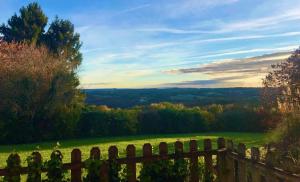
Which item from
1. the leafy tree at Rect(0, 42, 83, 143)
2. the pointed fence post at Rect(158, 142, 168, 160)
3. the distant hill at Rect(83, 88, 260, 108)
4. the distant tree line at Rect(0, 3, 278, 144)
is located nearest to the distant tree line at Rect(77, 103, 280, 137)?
the distant tree line at Rect(0, 3, 278, 144)

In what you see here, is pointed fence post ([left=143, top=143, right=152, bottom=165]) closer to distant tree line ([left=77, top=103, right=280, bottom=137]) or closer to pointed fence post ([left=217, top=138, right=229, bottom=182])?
pointed fence post ([left=217, top=138, right=229, bottom=182])

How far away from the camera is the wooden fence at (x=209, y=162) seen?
545 centimetres

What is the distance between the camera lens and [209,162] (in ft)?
21.8

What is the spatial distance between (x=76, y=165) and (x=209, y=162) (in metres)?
2.04

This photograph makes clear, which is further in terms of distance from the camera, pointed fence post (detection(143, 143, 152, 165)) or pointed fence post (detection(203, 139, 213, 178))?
pointed fence post (detection(203, 139, 213, 178))

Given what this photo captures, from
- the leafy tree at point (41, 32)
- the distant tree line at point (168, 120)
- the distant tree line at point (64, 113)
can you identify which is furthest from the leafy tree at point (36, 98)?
the leafy tree at point (41, 32)

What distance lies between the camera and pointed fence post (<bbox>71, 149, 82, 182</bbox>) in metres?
5.80

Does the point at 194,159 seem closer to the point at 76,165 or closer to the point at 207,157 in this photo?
the point at 207,157

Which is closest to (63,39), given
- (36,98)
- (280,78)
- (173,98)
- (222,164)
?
(36,98)

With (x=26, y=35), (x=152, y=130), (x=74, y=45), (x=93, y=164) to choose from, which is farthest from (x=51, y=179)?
(x=74, y=45)

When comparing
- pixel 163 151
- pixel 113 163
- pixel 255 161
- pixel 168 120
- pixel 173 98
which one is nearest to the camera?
pixel 255 161

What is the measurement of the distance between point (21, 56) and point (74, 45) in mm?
13949

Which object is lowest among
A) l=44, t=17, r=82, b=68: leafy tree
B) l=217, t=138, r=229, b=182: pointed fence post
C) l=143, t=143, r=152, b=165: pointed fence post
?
l=217, t=138, r=229, b=182: pointed fence post

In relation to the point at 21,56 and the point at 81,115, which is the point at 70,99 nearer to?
the point at 81,115
